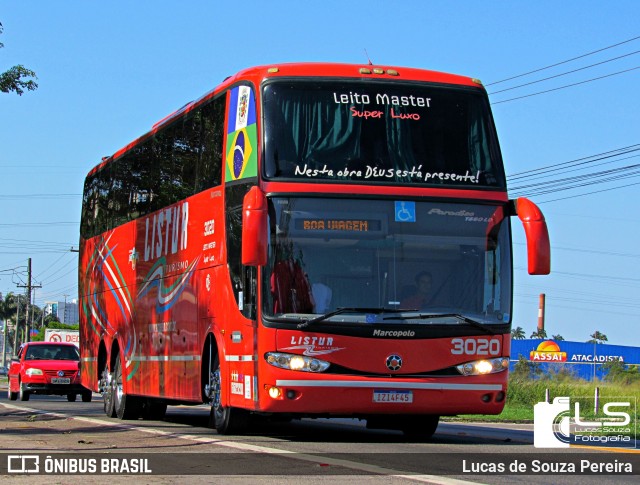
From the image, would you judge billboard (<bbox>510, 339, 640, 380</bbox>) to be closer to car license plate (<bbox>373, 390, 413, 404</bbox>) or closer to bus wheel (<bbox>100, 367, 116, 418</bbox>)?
bus wheel (<bbox>100, 367, 116, 418</bbox>)

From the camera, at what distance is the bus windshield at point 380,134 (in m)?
14.2

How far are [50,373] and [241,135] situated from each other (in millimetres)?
21283

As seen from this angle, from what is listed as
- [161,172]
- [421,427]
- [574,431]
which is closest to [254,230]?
[421,427]

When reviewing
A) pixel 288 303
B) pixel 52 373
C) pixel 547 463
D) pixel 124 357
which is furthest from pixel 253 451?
pixel 52 373

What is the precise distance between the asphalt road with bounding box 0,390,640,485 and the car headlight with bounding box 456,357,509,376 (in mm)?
885

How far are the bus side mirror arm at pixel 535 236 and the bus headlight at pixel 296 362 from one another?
8.63 ft

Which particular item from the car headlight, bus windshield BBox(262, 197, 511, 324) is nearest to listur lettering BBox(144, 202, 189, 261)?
bus windshield BBox(262, 197, 511, 324)

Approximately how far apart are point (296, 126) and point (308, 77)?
2.35 ft

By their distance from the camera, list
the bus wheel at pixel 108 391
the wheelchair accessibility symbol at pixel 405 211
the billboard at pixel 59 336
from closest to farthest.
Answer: the wheelchair accessibility symbol at pixel 405 211, the bus wheel at pixel 108 391, the billboard at pixel 59 336

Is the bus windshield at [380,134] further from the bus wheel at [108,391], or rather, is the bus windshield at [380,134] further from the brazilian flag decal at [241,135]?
the bus wheel at [108,391]

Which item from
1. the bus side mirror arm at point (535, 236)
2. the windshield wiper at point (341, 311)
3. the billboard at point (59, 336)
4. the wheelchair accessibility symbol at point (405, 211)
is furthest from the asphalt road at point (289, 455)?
the billboard at point (59, 336)

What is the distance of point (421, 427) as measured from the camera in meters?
16.3

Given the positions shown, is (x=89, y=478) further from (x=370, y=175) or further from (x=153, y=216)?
(x=153, y=216)

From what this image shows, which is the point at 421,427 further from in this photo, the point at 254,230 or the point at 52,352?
the point at 52,352
